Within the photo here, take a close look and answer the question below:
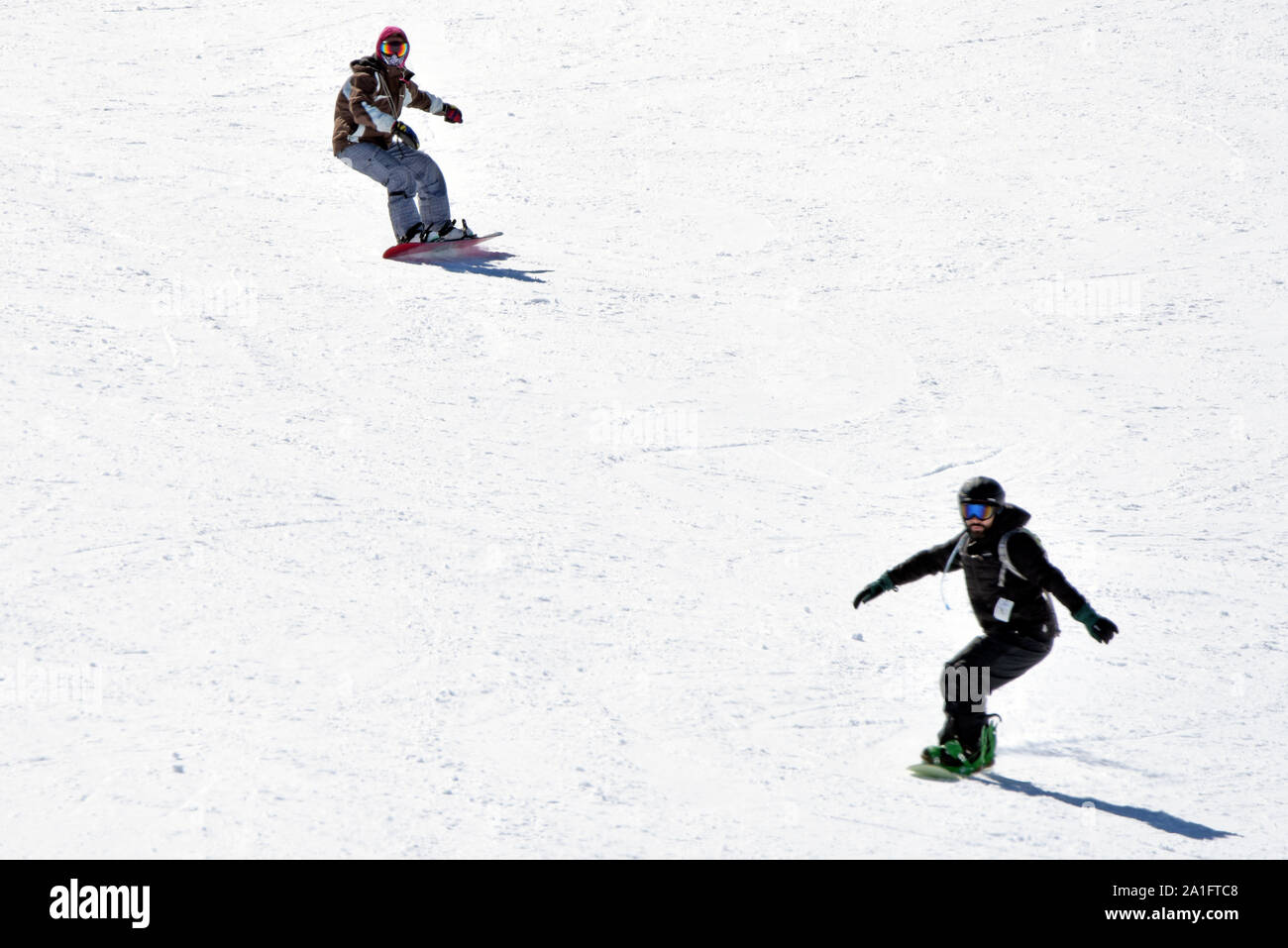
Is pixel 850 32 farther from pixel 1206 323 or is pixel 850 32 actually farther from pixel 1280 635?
pixel 1280 635

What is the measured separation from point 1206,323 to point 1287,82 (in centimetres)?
580

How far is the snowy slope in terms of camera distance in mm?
5312

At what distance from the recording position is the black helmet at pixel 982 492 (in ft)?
17.9

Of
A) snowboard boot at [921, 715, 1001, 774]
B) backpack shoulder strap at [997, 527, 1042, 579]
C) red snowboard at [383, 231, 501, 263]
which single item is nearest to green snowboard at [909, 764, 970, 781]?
snowboard boot at [921, 715, 1001, 774]

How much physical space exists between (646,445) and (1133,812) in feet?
12.9

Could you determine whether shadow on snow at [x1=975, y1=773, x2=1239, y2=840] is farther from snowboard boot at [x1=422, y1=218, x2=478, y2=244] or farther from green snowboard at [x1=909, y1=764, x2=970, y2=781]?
snowboard boot at [x1=422, y1=218, x2=478, y2=244]

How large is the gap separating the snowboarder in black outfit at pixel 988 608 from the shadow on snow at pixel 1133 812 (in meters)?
0.14

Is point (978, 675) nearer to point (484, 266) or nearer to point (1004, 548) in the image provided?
point (1004, 548)

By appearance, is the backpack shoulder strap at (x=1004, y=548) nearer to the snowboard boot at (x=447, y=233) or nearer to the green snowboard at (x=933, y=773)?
the green snowboard at (x=933, y=773)

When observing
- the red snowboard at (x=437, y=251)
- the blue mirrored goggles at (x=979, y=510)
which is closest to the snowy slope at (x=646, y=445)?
the red snowboard at (x=437, y=251)

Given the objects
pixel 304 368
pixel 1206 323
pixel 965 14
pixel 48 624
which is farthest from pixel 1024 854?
pixel 965 14

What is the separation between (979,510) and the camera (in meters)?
5.50

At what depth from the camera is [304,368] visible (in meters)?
8.98

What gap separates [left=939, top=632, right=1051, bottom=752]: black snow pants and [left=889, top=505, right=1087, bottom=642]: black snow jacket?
0.15 ft
